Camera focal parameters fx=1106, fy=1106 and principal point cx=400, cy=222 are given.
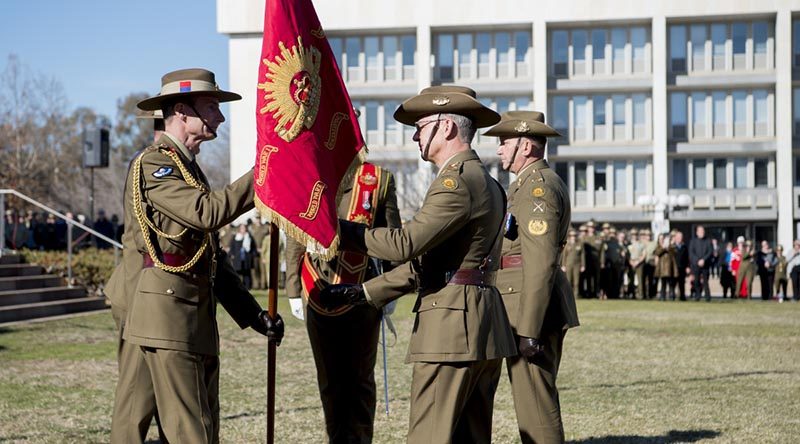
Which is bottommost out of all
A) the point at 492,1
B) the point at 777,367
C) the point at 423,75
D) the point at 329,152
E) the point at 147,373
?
the point at 777,367

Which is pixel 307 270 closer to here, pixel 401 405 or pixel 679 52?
pixel 401 405

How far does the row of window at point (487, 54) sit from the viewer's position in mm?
53750

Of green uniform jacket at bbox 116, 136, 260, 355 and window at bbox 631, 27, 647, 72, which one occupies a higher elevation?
window at bbox 631, 27, 647, 72

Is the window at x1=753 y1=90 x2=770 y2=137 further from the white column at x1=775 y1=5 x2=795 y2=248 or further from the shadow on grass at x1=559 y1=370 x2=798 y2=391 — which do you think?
the shadow on grass at x1=559 y1=370 x2=798 y2=391

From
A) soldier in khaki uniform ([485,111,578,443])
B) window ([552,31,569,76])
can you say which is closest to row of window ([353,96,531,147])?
window ([552,31,569,76])

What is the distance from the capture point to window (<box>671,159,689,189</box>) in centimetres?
5394

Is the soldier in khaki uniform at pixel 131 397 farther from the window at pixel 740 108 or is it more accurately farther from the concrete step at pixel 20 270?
the window at pixel 740 108

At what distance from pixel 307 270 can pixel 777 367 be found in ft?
25.9

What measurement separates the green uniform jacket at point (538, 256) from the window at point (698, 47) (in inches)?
1899

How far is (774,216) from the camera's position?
2071 inches

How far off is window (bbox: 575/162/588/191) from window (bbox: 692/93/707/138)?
18.1 feet

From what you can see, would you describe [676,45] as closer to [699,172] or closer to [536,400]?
[699,172]

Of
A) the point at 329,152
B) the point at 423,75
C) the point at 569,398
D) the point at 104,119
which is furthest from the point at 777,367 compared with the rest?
the point at 104,119

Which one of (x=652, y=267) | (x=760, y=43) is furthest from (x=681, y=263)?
Answer: (x=760, y=43)
